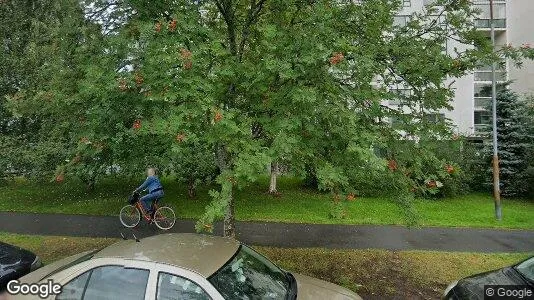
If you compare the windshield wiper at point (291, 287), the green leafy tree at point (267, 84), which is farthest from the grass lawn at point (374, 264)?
the windshield wiper at point (291, 287)

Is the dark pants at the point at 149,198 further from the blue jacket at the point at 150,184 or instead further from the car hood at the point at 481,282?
the car hood at the point at 481,282

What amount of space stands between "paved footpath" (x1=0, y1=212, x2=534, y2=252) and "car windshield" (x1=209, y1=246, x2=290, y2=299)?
181 inches

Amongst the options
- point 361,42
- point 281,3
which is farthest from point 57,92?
point 361,42

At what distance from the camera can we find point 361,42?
19.8 feet

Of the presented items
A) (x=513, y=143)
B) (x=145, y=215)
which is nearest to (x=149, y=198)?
(x=145, y=215)

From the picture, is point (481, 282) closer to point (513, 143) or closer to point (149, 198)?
point (149, 198)

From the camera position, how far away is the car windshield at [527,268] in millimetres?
4946

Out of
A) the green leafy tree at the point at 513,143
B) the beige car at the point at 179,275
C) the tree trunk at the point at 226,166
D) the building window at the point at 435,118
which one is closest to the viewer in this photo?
the beige car at the point at 179,275

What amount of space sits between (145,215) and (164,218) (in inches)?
19.5

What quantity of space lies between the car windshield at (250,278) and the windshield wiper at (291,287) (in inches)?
1.1

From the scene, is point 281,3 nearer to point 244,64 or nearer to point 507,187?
point 244,64

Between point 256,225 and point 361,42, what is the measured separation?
6.00 meters

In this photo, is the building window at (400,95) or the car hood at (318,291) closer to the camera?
the car hood at (318,291)

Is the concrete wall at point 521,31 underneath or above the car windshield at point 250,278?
above
